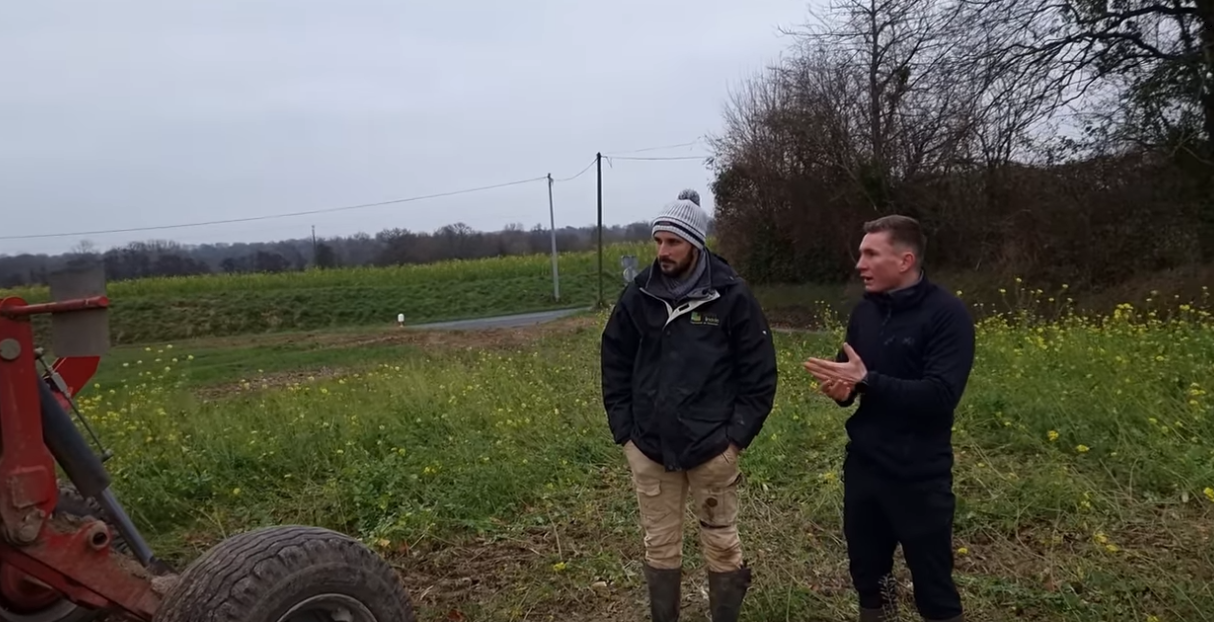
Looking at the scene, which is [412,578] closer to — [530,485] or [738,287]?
[530,485]

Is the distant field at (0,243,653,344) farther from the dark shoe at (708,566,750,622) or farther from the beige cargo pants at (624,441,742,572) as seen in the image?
the dark shoe at (708,566,750,622)

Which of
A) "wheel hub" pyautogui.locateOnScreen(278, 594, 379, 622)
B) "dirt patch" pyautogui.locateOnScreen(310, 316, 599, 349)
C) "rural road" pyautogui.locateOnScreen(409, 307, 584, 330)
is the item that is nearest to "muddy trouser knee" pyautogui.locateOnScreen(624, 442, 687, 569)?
"wheel hub" pyautogui.locateOnScreen(278, 594, 379, 622)

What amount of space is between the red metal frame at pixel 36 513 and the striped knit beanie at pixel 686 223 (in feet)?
5.95

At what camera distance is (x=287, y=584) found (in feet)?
8.88

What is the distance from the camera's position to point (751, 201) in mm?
24953

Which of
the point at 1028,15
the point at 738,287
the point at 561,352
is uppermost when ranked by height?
the point at 1028,15

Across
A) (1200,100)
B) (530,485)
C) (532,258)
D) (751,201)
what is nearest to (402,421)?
(530,485)

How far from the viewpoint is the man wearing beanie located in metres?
3.24

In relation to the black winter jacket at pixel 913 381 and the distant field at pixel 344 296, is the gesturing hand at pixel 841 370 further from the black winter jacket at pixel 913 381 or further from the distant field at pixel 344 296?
the distant field at pixel 344 296

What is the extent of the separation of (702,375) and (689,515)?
181 cm

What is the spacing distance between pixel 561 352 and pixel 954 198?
32.9 ft

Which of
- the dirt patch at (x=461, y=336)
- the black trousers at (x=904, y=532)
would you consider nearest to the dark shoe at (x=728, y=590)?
the black trousers at (x=904, y=532)

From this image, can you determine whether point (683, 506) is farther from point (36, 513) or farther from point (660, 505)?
point (36, 513)

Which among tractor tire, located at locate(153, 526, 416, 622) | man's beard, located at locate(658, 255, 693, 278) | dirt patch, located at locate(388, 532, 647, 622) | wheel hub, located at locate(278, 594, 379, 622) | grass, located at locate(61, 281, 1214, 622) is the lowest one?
dirt patch, located at locate(388, 532, 647, 622)
